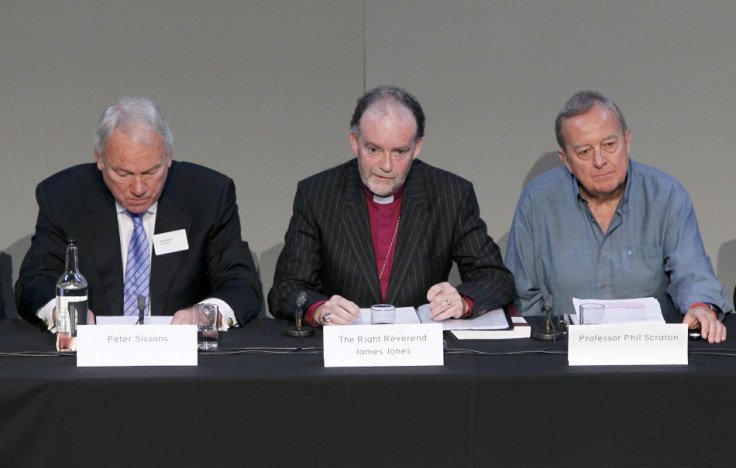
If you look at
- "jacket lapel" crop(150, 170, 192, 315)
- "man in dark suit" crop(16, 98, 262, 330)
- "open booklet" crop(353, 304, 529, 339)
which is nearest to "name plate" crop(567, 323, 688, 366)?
"open booklet" crop(353, 304, 529, 339)

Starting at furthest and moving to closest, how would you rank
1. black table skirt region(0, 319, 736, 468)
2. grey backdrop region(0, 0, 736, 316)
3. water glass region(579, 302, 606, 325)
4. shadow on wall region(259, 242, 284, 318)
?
shadow on wall region(259, 242, 284, 318) < grey backdrop region(0, 0, 736, 316) < water glass region(579, 302, 606, 325) < black table skirt region(0, 319, 736, 468)

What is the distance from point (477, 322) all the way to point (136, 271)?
1.17 m

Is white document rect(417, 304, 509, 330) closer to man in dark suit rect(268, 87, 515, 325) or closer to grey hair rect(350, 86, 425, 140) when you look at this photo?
man in dark suit rect(268, 87, 515, 325)

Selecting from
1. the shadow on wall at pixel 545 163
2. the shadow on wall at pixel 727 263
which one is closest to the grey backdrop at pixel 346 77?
the shadow on wall at pixel 545 163

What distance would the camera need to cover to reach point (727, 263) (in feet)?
14.9

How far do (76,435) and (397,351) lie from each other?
0.78 metres

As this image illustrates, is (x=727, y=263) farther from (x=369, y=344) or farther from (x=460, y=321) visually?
(x=369, y=344)

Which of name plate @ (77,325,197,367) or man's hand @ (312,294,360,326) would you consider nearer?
name plate @ (77,325,197,367)

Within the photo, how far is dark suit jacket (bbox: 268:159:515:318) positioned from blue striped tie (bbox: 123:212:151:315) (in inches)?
17.2

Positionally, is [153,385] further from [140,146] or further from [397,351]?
[140,146]

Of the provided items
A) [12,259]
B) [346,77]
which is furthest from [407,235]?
[12,259]

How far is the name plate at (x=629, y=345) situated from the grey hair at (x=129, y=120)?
4.75 feet

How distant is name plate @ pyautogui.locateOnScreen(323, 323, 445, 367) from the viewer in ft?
7.53

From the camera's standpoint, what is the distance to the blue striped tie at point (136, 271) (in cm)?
312
